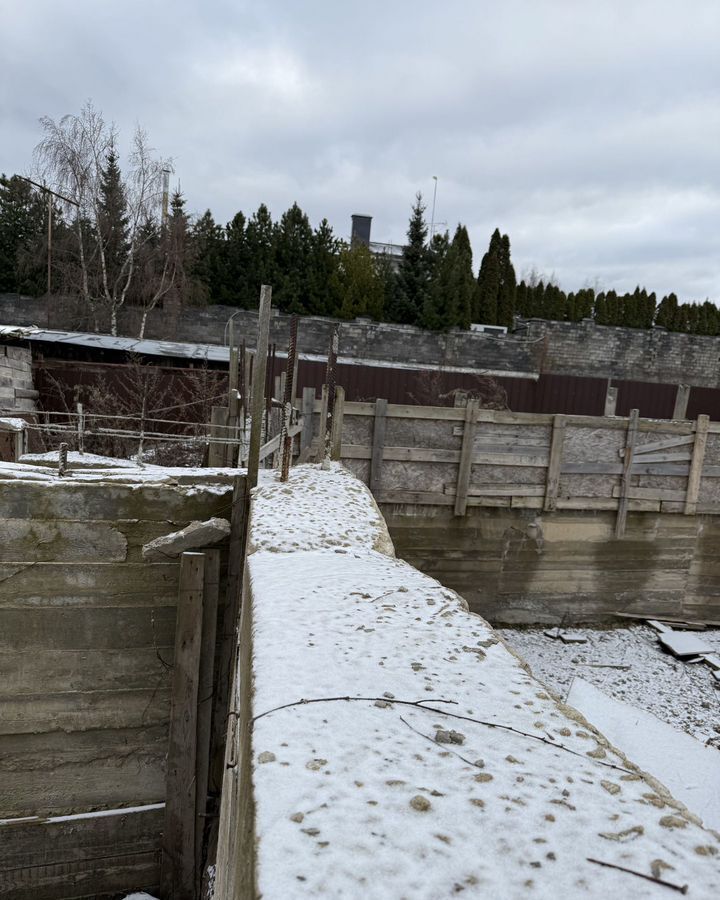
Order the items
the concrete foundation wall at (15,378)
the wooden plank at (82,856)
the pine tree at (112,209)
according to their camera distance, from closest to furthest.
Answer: the wooden plank at (82,856), the concrete foundation wall at (15,378), the pine tree at (112,209)

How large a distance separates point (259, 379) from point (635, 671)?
729cm

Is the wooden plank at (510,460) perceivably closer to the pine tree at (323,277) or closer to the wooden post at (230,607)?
the wooden post at (230,607)

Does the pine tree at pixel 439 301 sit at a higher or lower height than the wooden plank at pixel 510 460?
higher

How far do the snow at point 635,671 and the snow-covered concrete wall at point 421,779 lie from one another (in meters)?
5.67

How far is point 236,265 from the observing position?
986 inches

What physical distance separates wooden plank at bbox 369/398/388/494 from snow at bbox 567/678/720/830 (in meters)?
3.93


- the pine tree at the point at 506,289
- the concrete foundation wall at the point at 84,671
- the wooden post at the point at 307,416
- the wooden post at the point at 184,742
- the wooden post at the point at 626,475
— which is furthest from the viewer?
the pine tree at the point at 506,289

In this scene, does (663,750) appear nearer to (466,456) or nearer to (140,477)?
(466,456)

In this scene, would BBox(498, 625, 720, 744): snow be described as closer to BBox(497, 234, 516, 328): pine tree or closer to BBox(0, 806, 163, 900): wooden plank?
BBox(0, 806, 163, 900): wooden plank

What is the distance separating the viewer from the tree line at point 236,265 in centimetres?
1898

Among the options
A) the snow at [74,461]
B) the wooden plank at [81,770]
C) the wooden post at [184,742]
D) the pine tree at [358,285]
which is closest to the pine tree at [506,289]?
the pine tree at [358,285]

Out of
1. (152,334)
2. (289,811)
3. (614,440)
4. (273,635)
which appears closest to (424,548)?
(614,440)

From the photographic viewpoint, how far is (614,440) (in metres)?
9.28

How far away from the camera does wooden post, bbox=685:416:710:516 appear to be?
943 cm
